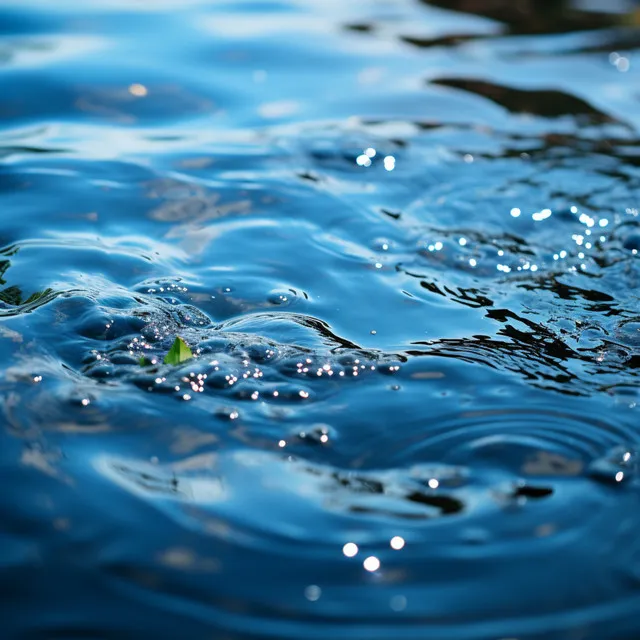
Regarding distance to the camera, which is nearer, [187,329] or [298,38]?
[187,329]

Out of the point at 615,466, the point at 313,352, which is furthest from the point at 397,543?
the point at 313,352

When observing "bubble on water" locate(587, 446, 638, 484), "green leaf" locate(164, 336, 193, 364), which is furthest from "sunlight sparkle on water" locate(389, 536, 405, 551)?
"green leaf" locate(164, 336, 193, 364)

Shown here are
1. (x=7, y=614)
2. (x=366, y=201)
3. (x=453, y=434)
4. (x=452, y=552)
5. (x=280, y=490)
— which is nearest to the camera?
(x=7, y=614)

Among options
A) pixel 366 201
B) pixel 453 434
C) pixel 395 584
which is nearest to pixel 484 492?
pixel 453 434

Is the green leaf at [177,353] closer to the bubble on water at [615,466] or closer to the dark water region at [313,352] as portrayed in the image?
the dark water region at [313,352]

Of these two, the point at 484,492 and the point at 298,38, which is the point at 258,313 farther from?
the point at 298,38
